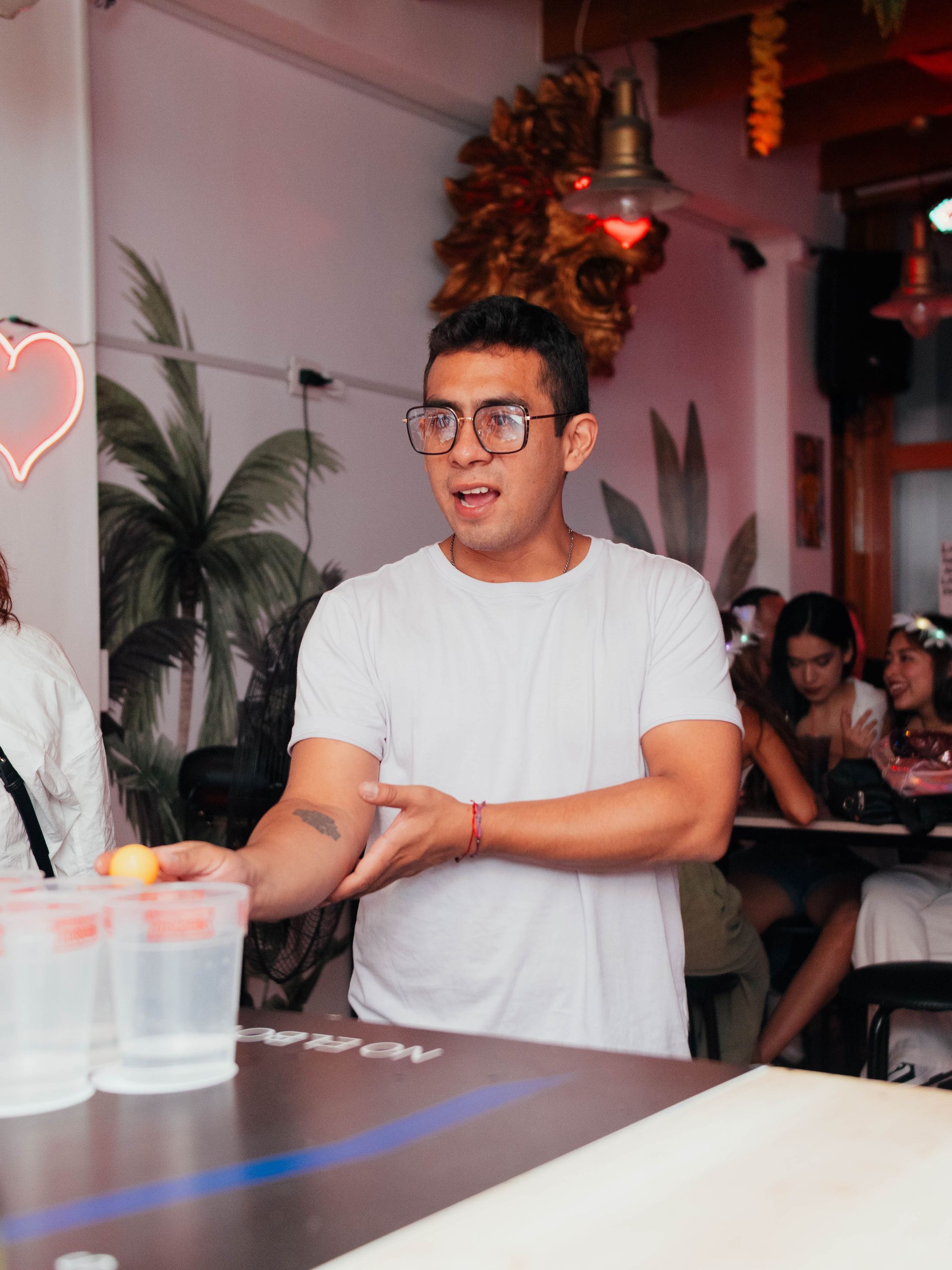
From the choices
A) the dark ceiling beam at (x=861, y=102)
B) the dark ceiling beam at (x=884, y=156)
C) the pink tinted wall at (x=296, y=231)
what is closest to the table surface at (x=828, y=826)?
the pink tinted wall at (x=296, y=231)

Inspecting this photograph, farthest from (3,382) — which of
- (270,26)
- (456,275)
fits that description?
(456,275)

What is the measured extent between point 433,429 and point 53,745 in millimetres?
1021

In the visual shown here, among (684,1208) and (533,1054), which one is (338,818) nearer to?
(533,1054)

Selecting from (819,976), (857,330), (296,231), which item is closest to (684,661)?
(819,976)

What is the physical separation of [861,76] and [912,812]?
3870 mm

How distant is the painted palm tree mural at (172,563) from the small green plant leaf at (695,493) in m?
2.60

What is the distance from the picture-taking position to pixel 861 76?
5938 mm

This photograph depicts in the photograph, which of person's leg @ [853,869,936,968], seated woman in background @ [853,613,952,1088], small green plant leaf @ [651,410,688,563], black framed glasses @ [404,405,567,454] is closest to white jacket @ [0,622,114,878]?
black framed glasses @ [404,405,567,454]

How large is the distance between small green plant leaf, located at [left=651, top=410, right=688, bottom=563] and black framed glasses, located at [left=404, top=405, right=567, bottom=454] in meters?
4.43

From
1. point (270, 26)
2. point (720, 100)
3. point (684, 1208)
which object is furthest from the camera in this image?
point (720, 100)

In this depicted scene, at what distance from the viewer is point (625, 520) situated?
5.83 meters

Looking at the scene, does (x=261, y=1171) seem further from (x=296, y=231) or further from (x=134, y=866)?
(x=296, y=231)

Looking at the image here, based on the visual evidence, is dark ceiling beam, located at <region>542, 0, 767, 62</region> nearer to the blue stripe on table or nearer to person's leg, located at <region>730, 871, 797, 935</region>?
person's leg, located at <region>730, 871, 797, 935</region>

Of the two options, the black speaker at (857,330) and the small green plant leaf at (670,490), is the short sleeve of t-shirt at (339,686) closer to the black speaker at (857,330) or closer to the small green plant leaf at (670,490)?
the small green plant leaf at (670,490)
